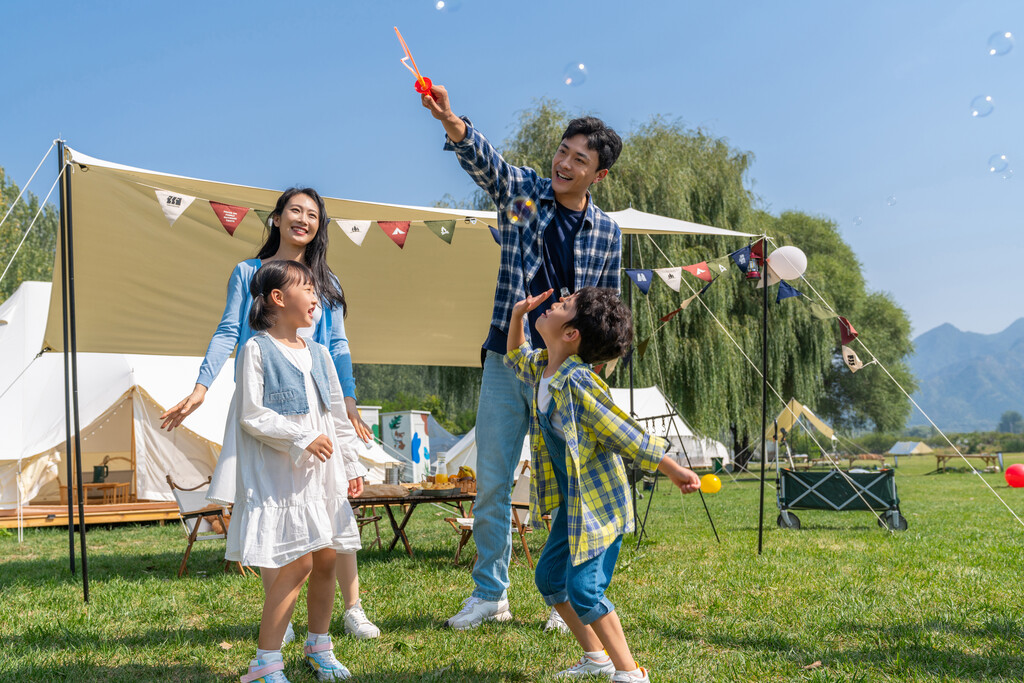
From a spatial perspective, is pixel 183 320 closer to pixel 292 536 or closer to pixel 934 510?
pixel 292 536

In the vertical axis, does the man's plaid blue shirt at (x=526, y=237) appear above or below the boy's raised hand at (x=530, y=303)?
above

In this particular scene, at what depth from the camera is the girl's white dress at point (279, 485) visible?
2.29 m

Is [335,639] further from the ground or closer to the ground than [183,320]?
closer to the ground

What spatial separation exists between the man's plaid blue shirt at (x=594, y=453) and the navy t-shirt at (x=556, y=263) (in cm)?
75

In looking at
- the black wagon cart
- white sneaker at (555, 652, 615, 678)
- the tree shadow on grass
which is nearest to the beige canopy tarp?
the black wagon cart

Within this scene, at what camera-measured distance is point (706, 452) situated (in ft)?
84.1

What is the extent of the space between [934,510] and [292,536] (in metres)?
10.1

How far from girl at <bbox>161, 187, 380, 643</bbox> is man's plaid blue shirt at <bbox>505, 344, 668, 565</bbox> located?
0.92 m

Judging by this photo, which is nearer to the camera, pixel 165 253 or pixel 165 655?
pixel 165 655

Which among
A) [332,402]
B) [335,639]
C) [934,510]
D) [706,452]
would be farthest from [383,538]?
[706,452]

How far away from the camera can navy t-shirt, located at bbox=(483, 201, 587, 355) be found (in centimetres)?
314

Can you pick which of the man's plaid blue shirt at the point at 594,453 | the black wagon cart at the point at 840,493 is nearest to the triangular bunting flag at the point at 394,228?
the man's plaid blue shirt at the point at 594,453

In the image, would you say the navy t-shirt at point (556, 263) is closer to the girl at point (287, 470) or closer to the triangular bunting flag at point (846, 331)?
the girl at point (287, 470)

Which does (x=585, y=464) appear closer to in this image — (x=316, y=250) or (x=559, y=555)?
(x=559, y=555)
